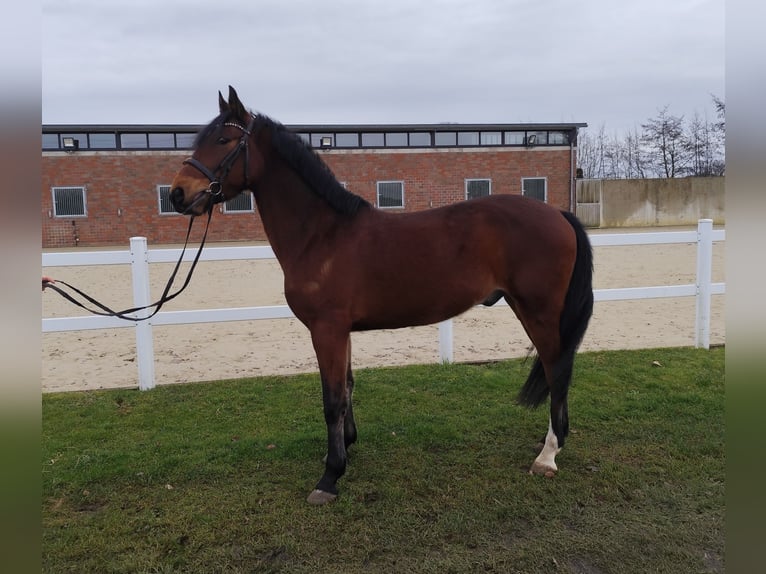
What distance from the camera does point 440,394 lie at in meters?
4.47

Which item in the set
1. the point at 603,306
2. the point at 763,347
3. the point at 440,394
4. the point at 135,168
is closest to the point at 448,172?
the point at 135,168

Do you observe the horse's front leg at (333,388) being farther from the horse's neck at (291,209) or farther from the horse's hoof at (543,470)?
the horse's hoof at (543,470)

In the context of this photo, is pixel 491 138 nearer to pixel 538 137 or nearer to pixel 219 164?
pixel 538 137

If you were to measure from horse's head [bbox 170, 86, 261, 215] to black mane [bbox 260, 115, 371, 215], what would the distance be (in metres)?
0.14

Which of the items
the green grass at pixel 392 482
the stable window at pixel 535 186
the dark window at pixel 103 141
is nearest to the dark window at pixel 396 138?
the stable window at pixel 535 186

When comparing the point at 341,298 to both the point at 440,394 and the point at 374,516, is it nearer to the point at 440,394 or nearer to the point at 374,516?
the point at 374,516

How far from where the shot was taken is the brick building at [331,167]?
20.6 metres

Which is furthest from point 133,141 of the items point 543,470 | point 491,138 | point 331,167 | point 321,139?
point 543,470

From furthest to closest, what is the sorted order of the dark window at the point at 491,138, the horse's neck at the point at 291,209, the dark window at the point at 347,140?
the dark window at the point at 491,138
the dark window at the point at 347,140
the horse's neck at the point at 291,209

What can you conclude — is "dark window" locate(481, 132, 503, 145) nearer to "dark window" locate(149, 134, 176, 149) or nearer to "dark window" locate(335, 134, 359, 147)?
"dark window" locate(335, 134, 359, 147)

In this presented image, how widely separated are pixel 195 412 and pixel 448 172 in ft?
65.3

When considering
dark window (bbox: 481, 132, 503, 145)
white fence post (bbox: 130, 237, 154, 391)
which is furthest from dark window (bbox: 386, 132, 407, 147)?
white fence post (bbox: 130, 237, 154, 391)

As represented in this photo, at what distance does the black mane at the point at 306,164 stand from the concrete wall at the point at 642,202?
23.0 m

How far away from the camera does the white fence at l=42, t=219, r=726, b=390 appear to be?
464 centimetres
